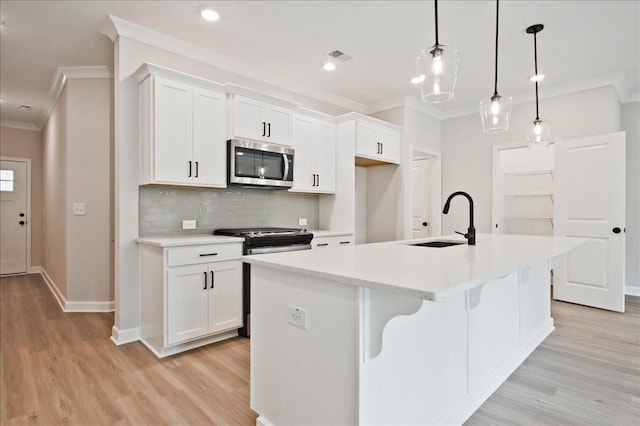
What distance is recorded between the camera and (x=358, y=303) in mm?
1272

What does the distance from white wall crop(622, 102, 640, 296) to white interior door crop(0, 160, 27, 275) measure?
9275 millimetres

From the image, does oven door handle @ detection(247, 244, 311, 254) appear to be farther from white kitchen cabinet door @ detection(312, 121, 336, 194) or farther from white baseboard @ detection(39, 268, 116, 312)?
white baseboard @ detection(39, 268, 116, 312)

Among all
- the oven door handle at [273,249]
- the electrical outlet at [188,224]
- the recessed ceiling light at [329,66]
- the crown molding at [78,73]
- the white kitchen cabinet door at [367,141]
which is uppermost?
the recessed ceiling light at [329,66]

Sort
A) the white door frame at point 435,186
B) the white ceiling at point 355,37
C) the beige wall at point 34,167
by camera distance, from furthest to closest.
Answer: the beige wall at point 34,167, the white door frame at point 435,186, the white ceiling at point 355,37

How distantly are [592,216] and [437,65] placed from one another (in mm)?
3521

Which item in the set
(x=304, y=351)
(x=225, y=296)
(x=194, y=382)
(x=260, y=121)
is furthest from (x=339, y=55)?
(x=194, y=382)

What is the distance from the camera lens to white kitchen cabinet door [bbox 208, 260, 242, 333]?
292cm

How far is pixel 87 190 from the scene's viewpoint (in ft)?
13.4

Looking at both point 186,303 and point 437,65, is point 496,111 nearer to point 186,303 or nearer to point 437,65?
point 437,65

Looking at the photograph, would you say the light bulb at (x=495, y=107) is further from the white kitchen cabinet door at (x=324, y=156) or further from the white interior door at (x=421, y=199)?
the white interior door at (x=421, y=199)

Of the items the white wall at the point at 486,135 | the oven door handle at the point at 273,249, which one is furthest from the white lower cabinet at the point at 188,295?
the white wall at the point at 486,135

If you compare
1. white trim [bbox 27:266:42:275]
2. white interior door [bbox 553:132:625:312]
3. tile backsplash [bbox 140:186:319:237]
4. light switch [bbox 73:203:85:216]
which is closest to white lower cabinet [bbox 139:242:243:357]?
tile backsplash [bbox 140:186:319:237]

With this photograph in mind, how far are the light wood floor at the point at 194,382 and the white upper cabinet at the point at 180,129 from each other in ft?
4.77

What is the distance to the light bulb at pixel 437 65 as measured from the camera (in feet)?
6.04
